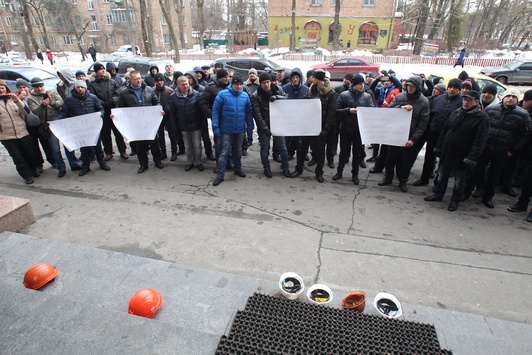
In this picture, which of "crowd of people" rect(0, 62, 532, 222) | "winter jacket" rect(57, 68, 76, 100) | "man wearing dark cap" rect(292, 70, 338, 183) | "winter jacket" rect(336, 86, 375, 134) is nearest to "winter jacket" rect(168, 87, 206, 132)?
"crowd of people" rect(0, 62, 532, 222)

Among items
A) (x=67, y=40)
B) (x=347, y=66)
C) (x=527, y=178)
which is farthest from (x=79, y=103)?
(x=67, y=40)

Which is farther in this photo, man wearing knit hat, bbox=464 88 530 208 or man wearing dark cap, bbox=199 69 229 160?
man wearing dark cap, bbox=199 69 229 160

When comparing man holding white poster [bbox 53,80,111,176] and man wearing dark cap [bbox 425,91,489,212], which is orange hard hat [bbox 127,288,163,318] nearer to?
man holding white poster [bbox 53,80,111,176]

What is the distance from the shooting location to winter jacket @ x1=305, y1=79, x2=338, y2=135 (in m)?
5.59

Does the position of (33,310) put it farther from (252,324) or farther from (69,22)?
(69,22)

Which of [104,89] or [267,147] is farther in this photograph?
[104,89]

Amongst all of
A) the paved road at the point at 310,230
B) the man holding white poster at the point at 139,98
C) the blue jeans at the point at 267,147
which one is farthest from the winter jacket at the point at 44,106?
the blue jeans at the point at 267,147

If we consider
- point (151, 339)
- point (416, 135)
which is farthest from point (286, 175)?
point (151, 339)

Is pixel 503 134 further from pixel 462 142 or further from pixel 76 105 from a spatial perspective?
pixel 76 105

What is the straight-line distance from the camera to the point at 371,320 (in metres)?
2.52

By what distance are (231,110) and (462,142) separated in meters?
3.96

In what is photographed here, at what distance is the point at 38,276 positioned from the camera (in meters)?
2.88

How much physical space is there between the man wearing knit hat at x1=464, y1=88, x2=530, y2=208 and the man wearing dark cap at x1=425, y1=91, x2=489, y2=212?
511 mm

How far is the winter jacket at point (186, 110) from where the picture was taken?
6125 millimetres
